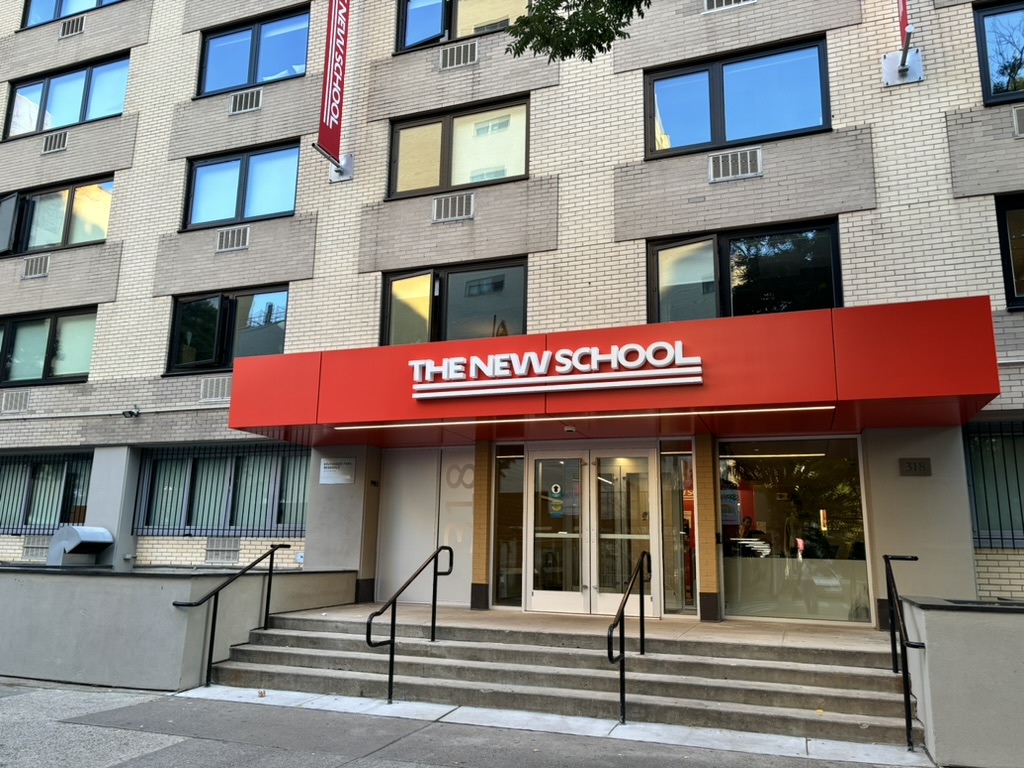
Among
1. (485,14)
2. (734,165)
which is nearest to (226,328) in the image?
(485,14)

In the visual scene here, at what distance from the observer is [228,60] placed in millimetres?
15633

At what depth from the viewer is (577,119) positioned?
12.3m

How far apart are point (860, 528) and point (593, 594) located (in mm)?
3624

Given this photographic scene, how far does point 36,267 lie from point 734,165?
13757mm

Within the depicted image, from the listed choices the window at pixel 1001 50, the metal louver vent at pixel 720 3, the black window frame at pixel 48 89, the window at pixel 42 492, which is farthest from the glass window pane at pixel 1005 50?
the window at pixel 42 492

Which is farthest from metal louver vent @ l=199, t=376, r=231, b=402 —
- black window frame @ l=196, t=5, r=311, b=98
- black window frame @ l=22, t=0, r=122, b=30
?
black window frame @ l=22, t=0, r=122, b=30

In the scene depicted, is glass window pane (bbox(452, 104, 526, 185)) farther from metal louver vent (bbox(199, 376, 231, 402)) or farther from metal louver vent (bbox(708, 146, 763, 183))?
metal louver vent (bbox(199, 376, 231, 402))

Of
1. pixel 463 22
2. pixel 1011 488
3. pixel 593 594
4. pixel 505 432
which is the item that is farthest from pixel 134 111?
pixel 1011 488

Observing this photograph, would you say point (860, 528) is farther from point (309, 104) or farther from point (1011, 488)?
point (309, 104)

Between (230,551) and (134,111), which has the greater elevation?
(134,111)

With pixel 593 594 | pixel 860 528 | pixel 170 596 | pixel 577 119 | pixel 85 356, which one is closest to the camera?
pixel 170 596

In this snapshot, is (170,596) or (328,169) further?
(328,169)

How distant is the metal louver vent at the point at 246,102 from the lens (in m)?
14.9

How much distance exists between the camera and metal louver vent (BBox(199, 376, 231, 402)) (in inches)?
539
